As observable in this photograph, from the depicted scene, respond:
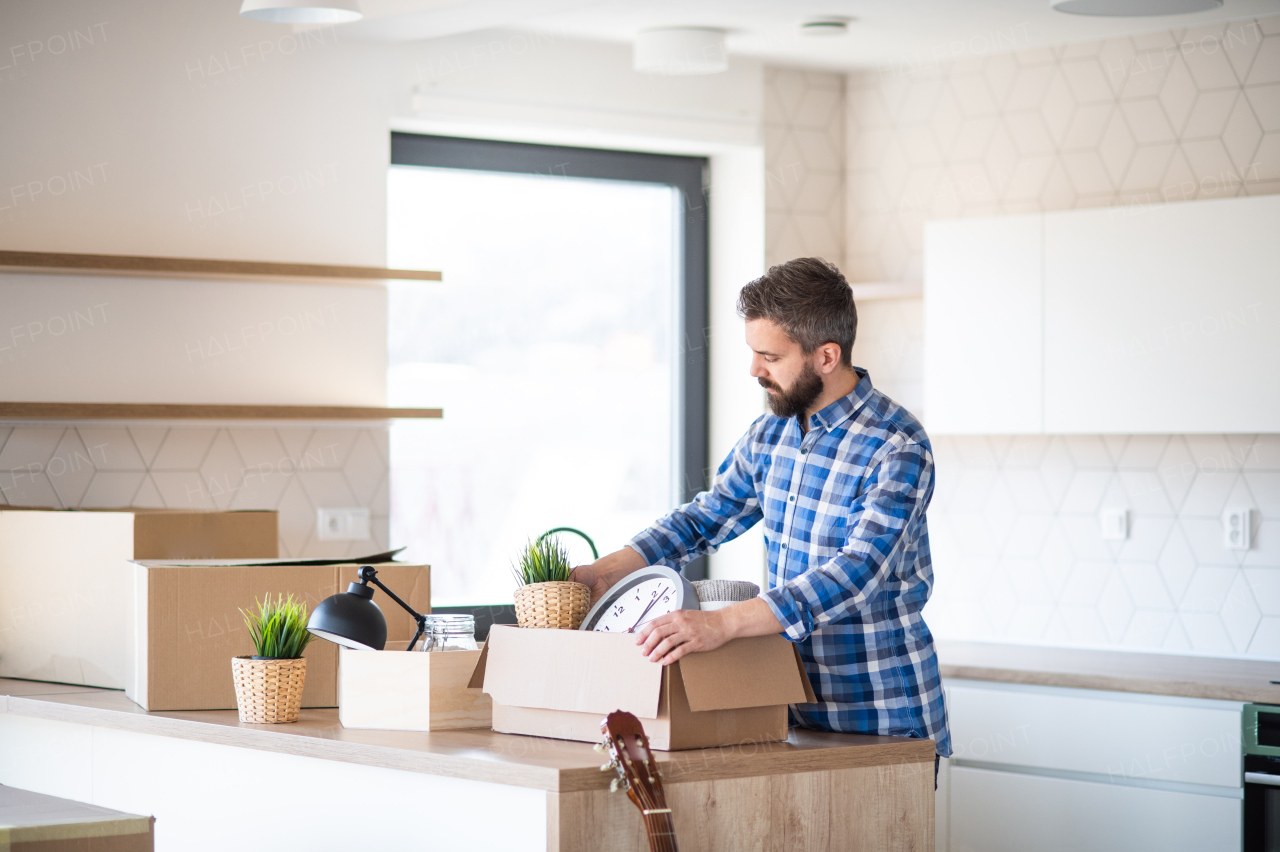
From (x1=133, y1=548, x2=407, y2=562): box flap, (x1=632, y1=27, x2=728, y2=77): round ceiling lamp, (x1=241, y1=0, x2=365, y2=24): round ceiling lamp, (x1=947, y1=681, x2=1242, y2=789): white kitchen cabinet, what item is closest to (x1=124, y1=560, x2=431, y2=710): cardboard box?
(x1=133, y1=548, x2=407, y2=562): box flap

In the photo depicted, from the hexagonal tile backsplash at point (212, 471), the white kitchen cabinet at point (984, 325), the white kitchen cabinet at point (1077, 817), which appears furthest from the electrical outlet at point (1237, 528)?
the hexagonal tile backsplash at point (212, 471)

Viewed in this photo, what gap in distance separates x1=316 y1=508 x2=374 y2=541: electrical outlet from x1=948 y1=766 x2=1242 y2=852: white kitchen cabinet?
1.63 metres

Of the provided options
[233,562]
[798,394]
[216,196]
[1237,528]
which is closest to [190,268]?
[216,196]

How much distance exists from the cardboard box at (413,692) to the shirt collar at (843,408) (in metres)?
0.66

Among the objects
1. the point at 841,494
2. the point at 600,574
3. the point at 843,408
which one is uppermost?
the point at 843,408

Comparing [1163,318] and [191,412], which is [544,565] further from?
[1163,318]

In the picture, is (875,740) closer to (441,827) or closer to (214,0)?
(441,827)

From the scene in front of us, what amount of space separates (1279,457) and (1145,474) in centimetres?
34

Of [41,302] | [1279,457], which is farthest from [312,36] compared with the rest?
[1279,457]

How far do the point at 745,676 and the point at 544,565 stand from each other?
0.39 m

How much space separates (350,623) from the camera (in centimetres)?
225

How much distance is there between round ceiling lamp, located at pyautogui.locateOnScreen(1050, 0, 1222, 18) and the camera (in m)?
3.14

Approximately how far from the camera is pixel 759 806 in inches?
78.0

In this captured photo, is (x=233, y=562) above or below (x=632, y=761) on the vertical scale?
above
